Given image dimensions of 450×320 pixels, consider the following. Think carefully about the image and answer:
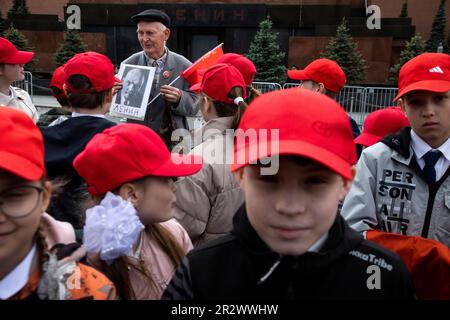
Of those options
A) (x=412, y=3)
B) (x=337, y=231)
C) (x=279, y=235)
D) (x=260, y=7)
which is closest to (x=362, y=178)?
(x=337, y=231)

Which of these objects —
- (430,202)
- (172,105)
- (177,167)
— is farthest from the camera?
(172,105)

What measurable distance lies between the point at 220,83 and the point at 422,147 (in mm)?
1322

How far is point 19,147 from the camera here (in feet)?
4.75

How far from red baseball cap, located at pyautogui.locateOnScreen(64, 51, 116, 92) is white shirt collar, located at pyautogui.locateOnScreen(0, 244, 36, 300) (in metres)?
1.84

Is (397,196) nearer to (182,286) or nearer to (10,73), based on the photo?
(182,286)

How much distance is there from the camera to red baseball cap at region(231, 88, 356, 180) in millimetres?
1419

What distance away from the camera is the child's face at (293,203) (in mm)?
1437

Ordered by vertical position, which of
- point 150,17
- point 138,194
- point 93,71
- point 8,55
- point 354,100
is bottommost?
point 354,100

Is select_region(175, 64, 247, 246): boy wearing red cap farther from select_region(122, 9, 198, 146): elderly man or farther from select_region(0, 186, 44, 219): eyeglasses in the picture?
select_region(122, 9, 198, 146): elderly man

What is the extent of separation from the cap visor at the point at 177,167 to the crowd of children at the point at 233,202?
0.04 feet

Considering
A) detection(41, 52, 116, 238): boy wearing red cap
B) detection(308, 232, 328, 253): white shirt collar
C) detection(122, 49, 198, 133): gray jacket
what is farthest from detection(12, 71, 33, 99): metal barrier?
detection(308, 232, 328, 253): white shirt collar

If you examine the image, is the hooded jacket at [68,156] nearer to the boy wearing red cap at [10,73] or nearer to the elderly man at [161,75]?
the elderly man at [161,75]

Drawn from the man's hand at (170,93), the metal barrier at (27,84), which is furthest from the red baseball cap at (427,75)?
the metal barrier at (27,84)

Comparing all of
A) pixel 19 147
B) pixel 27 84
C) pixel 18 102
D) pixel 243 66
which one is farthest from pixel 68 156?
pixel 27 84
